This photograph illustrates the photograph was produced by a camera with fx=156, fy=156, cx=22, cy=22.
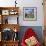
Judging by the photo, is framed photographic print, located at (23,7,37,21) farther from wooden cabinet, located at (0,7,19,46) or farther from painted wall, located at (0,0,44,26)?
wooden cabinet, located at (0,7,19,46)

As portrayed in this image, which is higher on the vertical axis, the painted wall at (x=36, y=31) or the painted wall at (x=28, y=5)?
the painted wall at (x=28, y=5)

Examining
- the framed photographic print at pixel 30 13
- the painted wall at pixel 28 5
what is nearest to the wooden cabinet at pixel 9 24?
the painted wall at pixel 28 5

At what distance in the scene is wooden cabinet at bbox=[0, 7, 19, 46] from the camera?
19.0ft

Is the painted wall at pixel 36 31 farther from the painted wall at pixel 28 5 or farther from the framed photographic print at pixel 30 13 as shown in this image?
the framed photographic print at pixel 30 13

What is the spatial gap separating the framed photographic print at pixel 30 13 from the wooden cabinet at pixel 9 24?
310 mm

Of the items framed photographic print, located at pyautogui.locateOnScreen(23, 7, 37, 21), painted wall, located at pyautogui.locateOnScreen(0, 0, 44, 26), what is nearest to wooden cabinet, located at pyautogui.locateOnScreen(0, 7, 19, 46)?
painted wall, located at pyautogui.locateOnScreen(0, 0, 44, 26)

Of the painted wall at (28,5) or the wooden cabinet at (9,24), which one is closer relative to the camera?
the wooden cabinet at (9,24)

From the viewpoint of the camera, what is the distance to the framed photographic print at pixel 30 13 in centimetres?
594

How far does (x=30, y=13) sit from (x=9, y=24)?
2.97 ft

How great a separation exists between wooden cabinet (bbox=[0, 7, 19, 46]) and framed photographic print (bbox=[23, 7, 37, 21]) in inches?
12.2

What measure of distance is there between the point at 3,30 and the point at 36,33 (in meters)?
1.24

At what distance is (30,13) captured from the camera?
19.6 feet

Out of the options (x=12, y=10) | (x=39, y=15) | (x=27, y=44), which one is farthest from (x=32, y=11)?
(x=27, y=44)

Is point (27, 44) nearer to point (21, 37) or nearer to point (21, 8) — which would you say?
point (21, 37)
